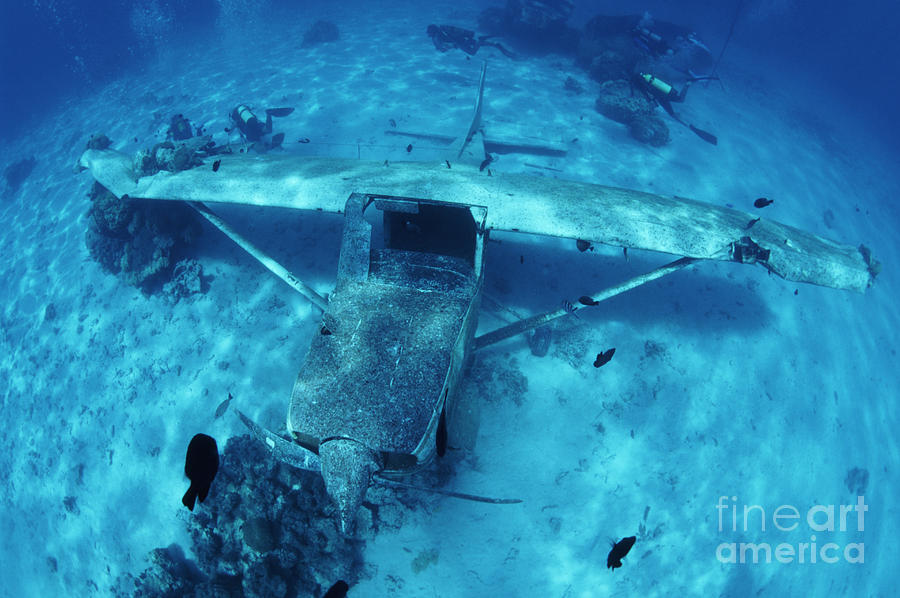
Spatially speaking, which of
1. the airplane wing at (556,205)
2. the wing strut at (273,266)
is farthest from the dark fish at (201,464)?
the airplane wing at (556,205)

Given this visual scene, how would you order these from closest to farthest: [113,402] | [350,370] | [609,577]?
[350,370], [609,577], [113,402]

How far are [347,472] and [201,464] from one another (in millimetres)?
1021

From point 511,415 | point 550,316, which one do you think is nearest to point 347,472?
point 511,415

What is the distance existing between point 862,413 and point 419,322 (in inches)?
388

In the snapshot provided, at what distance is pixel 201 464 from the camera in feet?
8.50

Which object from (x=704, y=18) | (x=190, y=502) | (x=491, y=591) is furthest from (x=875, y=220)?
(x=704, y=18)

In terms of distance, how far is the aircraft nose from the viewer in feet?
10.0

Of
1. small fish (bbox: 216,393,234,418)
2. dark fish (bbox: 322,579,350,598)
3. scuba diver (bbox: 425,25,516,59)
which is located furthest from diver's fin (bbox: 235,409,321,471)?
scuba diver (bbox: 425,25,516,59)

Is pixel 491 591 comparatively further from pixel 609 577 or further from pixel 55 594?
pixel 55 594

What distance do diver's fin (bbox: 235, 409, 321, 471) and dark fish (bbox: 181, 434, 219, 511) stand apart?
0.63 meters

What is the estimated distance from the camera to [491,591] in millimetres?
5043

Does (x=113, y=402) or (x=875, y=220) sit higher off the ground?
(x=113, y=402)

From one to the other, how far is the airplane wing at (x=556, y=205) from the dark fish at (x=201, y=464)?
352 cm

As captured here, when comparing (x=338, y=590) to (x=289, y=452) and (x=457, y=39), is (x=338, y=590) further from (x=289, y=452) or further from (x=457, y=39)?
(x=457, y=39)
